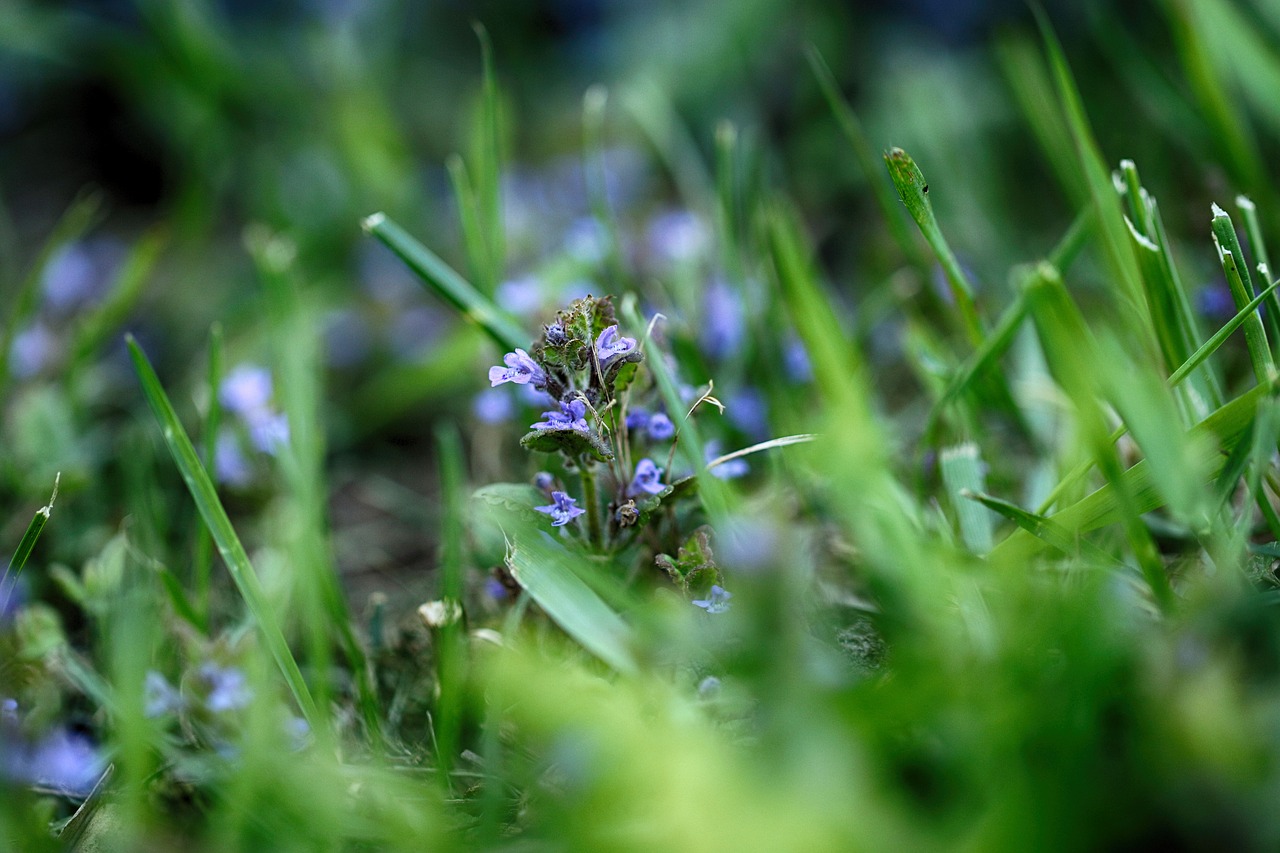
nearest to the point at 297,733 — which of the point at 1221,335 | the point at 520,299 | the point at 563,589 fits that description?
the point at 563,589

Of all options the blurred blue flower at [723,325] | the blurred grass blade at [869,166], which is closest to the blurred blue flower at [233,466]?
the blurred blue flower at [723,325]

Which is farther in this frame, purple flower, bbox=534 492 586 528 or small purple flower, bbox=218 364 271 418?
small purple flower, bbox=218 364 271 418

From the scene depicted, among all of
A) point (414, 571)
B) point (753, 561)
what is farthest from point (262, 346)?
point (753, 561)

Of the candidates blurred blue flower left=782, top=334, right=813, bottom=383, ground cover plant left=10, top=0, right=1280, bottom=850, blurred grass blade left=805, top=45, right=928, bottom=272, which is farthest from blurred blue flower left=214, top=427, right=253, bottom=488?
blurred grass blade left=805, top=45, right=928, bottom=272

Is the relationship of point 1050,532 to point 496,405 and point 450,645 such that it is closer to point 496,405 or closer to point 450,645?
point 450,645

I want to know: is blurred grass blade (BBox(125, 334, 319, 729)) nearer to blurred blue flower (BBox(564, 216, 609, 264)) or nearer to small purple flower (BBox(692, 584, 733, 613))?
small purple flower (BBox(692, 584, 733, 613))

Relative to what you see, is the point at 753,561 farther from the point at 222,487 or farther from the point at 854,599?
the point at 222,487
